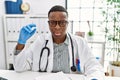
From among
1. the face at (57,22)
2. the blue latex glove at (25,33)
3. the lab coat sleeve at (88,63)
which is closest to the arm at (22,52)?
the blue latex glove at (25,33)

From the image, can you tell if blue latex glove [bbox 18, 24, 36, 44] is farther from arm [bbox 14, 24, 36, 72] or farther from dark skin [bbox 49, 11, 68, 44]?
dark skin [bbox 49, 11, 68, 44]

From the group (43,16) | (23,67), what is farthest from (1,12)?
(23,67)

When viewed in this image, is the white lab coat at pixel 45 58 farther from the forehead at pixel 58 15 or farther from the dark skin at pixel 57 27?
the forehead at pixel 58 15

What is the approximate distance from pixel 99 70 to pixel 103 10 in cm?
179

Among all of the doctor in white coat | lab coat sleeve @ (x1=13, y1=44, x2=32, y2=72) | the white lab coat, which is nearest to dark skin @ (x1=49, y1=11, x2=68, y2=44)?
the doctor in white coat

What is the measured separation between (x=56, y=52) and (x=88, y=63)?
30 cm

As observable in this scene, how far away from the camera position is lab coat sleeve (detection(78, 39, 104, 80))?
1.38m

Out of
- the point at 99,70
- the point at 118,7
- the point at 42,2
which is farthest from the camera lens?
the point at 42,2

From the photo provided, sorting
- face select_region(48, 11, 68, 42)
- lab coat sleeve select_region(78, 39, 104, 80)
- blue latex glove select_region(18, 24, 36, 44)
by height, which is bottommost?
lab coat sleeve select_region(78, 39, 104, 80)

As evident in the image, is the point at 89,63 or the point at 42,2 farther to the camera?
the point at 42,2

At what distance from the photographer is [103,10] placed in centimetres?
296

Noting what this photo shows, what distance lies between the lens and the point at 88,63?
59.4 inches

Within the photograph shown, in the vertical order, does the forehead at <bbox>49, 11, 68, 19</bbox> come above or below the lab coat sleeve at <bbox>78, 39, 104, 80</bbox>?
above

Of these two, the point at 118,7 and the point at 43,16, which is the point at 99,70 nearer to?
the point at 118,7
